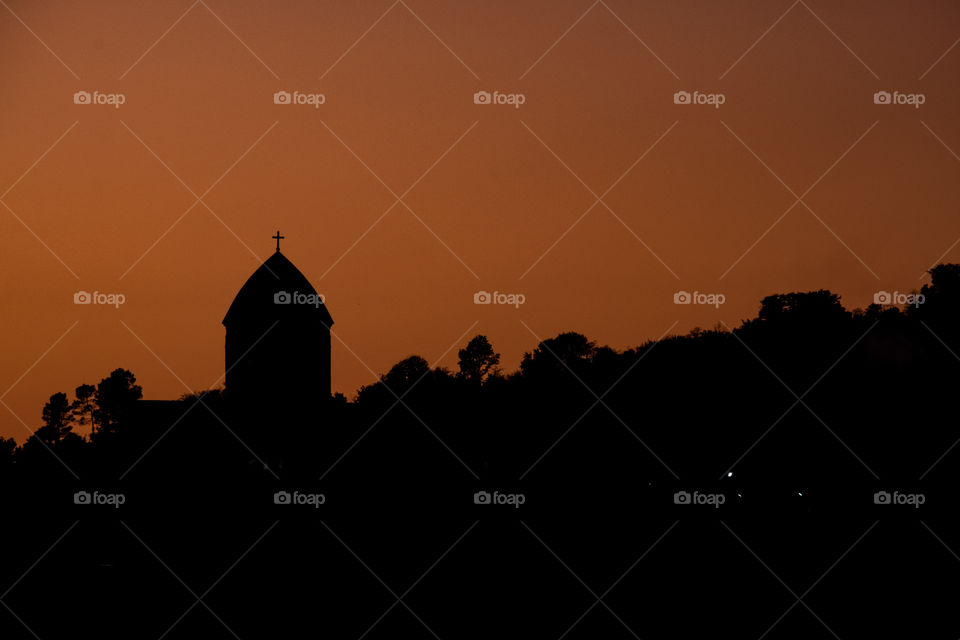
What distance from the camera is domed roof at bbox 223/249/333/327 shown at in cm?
6838

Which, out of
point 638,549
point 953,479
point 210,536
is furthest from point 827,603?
point 210,536

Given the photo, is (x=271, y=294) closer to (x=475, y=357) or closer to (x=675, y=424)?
(x=675, y=424)

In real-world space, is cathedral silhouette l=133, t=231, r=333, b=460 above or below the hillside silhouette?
above

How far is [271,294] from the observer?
68625mm

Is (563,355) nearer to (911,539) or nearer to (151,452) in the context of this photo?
(151,452)

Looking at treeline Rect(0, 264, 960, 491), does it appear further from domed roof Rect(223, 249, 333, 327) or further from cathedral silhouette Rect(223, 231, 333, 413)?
domed roof Rect(223, 249, 333, 327)

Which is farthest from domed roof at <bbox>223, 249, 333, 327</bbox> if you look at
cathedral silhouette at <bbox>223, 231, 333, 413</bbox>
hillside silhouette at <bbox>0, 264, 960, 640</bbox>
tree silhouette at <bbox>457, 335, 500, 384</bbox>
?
tree silhouette at <bbox>457, 335, 500, 384</bbox>

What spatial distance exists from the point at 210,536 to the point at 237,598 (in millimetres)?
16017

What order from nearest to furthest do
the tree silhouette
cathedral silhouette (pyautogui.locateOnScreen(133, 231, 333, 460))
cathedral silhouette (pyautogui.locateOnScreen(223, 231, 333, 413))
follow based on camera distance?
cathedral silhouette (pyautogui.locateOnScreen(133, 231, 333, 460))
cathedral silhouette (pyautogui.locateOnScreen(223, 231, 333, 413))
the tree silhouette

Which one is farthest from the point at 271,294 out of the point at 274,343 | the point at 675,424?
the point at 675,424

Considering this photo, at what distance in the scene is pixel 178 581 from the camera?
33.0 m

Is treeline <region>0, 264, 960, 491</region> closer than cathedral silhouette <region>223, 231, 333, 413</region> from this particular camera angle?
Yes

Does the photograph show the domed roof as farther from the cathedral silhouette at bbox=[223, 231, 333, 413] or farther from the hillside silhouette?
the hillside silhouette

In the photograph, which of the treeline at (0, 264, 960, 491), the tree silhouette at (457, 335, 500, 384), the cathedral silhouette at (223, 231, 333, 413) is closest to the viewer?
the treeline at (0, 264, 960, 491)
